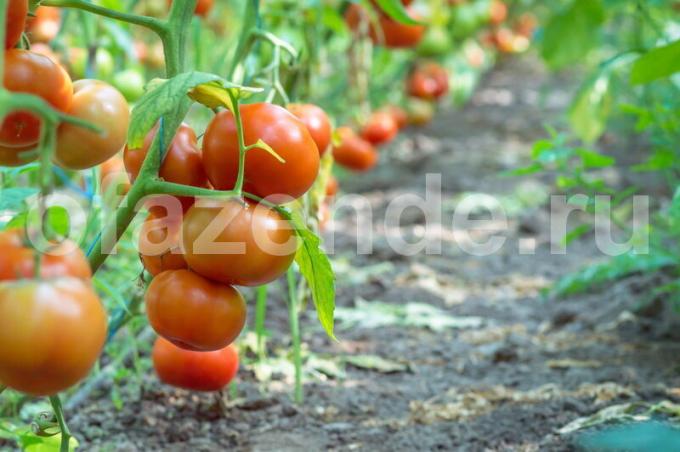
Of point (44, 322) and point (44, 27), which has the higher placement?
point (44, 27)

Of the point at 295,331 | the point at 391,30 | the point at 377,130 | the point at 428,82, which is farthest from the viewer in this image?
the point at 428,82

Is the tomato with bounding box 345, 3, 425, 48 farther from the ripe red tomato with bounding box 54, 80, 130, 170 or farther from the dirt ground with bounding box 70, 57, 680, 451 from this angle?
the ripe red tomato with bounding box 54, 80, 130, 170

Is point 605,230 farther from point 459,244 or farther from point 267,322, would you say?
point 267,322

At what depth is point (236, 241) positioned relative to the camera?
829 mm

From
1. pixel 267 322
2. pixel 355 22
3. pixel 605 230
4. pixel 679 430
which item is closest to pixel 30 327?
pixel 679 430

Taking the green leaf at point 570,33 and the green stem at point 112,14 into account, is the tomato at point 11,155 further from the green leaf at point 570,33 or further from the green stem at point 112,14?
the green leaf at point 570,33

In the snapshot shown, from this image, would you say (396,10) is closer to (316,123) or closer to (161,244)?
(316,123)

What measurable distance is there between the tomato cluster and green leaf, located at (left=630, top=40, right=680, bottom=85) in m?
1.04

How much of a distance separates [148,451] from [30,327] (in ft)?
2.65

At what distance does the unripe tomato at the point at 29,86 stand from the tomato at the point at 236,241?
162mm

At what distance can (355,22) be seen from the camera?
2.25 meters

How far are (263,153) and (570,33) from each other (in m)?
1.89

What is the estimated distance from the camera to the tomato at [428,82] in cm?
397

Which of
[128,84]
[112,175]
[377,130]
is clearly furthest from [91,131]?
[377,130]
